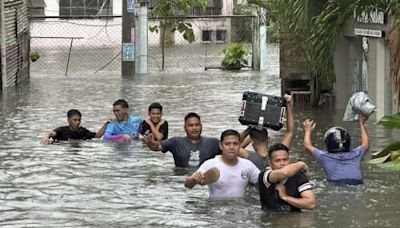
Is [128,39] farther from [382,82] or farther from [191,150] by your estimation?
[191,150]

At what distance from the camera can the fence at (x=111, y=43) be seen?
4531 centimetres

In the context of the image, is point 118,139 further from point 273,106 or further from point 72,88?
point 72,88

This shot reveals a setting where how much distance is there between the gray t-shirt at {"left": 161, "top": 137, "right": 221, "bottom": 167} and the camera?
13.6m

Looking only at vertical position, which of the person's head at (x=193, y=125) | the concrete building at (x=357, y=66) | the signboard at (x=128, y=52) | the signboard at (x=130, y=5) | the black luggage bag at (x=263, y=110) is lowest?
the person's head at (x=193, y=125)

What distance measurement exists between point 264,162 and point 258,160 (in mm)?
72

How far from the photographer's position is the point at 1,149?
17.3m

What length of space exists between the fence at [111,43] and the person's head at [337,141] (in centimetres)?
3170

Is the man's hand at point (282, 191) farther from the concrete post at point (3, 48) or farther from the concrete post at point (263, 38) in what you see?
the concrete post at point (263, 38)

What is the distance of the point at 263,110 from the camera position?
42.2 feet

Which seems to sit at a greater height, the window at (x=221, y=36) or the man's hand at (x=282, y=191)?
the window at (x=221, y=36)

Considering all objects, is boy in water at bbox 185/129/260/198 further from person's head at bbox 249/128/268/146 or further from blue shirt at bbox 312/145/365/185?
blue shirt at bbox 312/145/365/185

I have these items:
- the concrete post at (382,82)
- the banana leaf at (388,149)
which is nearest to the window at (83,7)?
the concrete post at (382,82)

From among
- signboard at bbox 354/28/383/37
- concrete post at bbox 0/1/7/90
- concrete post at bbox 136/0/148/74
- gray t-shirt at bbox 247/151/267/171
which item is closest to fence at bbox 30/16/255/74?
concrete post at bbox 136/0/148/74

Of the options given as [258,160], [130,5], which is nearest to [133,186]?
[258,160]
